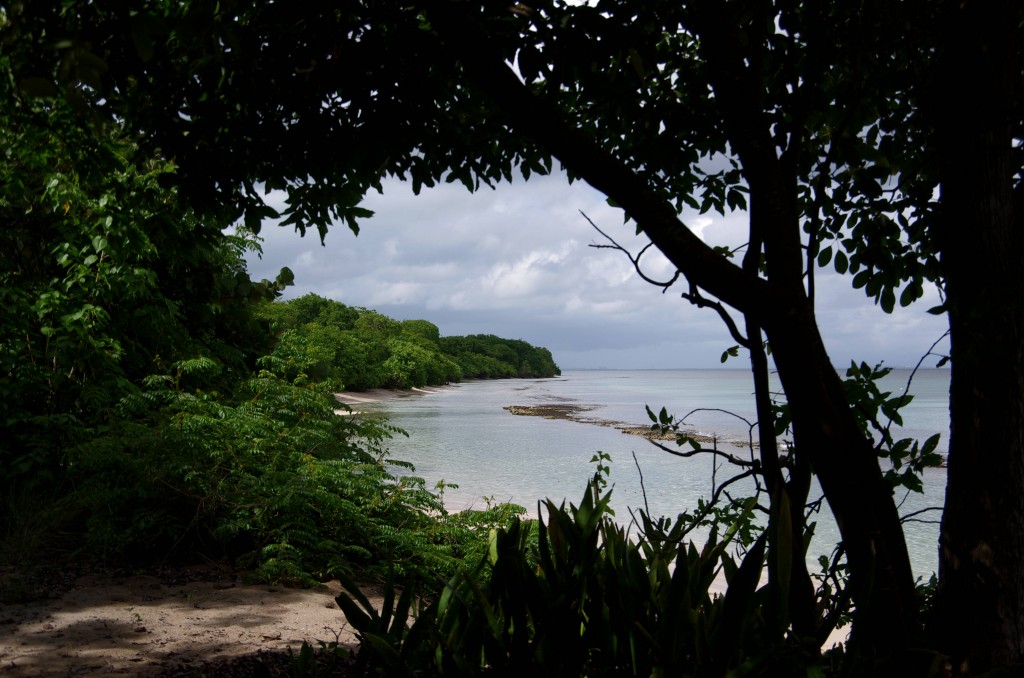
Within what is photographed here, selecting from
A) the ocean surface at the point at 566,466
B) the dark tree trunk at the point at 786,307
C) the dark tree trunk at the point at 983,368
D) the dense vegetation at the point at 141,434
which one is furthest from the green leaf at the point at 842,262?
the dense vegetation at the point at 141,434

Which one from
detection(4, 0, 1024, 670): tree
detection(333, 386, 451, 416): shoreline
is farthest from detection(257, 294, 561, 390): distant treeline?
detection(4, 0, 1024, 670): tree

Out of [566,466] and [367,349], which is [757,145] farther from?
[367,349]

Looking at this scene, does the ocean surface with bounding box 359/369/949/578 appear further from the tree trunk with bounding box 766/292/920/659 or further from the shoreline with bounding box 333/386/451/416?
the shoreline with bounding box 333/386/451/416

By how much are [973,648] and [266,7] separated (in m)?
3.49

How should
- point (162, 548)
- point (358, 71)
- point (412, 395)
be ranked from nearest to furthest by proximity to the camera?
point (358, 71) < point (162, 548) < point (412, 395)

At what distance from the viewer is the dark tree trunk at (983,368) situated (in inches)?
90.4

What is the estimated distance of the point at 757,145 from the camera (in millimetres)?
2229

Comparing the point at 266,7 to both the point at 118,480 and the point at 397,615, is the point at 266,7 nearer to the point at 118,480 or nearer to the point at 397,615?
the point at 397,615

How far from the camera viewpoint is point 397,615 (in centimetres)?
236

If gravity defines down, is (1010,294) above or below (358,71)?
below

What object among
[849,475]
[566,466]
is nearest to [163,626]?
[849,475]

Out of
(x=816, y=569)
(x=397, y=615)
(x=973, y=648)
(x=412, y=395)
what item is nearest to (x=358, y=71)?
(x=397, y=615)

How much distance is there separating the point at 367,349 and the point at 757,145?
4020cm

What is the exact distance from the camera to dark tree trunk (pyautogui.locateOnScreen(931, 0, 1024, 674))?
230 centimetres
